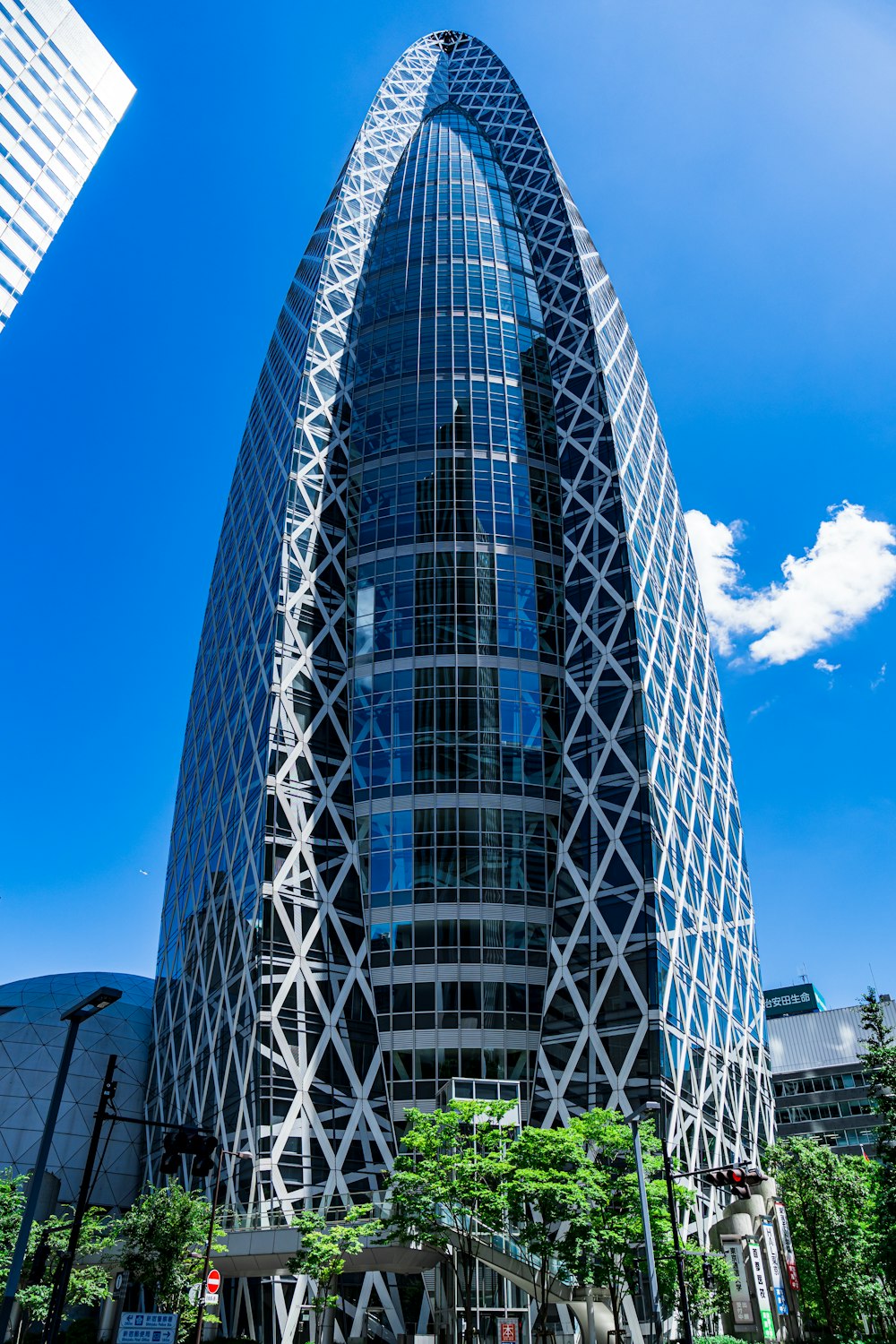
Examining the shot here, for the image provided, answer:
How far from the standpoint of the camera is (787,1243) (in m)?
60.8

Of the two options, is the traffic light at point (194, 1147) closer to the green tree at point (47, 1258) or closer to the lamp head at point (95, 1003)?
the lamp head at point (95, 1003)

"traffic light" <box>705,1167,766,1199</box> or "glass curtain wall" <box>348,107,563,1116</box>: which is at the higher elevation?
"glass curtain wall" <box>348,107,563,1116</box>

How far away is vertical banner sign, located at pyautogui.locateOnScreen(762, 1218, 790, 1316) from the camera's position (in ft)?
184

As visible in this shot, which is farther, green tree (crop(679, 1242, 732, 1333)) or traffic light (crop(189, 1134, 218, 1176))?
green tree (crop(679, 1242, 732, 1333))

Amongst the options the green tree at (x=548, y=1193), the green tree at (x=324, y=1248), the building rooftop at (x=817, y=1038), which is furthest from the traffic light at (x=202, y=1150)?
the building rooftop at (x=817, y=1038)

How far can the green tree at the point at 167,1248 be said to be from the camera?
153 feet

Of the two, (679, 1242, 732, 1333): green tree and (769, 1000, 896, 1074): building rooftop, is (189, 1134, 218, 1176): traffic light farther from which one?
(769, 1000, 896, 1074): building rooftop

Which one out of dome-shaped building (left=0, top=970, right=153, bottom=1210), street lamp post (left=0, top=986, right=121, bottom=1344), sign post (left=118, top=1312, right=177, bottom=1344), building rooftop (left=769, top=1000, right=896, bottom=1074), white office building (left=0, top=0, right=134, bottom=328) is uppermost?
white office building (left=0, top=0, right=134, bottom=328)

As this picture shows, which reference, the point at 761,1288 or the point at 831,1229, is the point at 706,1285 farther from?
the point at 831,1229

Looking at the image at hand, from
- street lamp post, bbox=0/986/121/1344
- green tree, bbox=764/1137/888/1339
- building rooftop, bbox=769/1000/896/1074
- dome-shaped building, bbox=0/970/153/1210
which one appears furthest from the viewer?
building rooftop, bbox=769/1000/896/1074

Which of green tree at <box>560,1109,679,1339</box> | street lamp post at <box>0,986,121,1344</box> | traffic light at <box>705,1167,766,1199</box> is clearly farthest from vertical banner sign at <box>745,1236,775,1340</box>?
street lamp post at <box>0,986,121,1344</box>

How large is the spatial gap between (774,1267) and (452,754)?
36.5m

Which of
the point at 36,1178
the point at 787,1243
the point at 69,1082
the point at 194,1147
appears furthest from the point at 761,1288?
the point at 69,1082

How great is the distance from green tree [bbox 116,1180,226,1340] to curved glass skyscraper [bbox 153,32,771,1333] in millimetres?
9591
